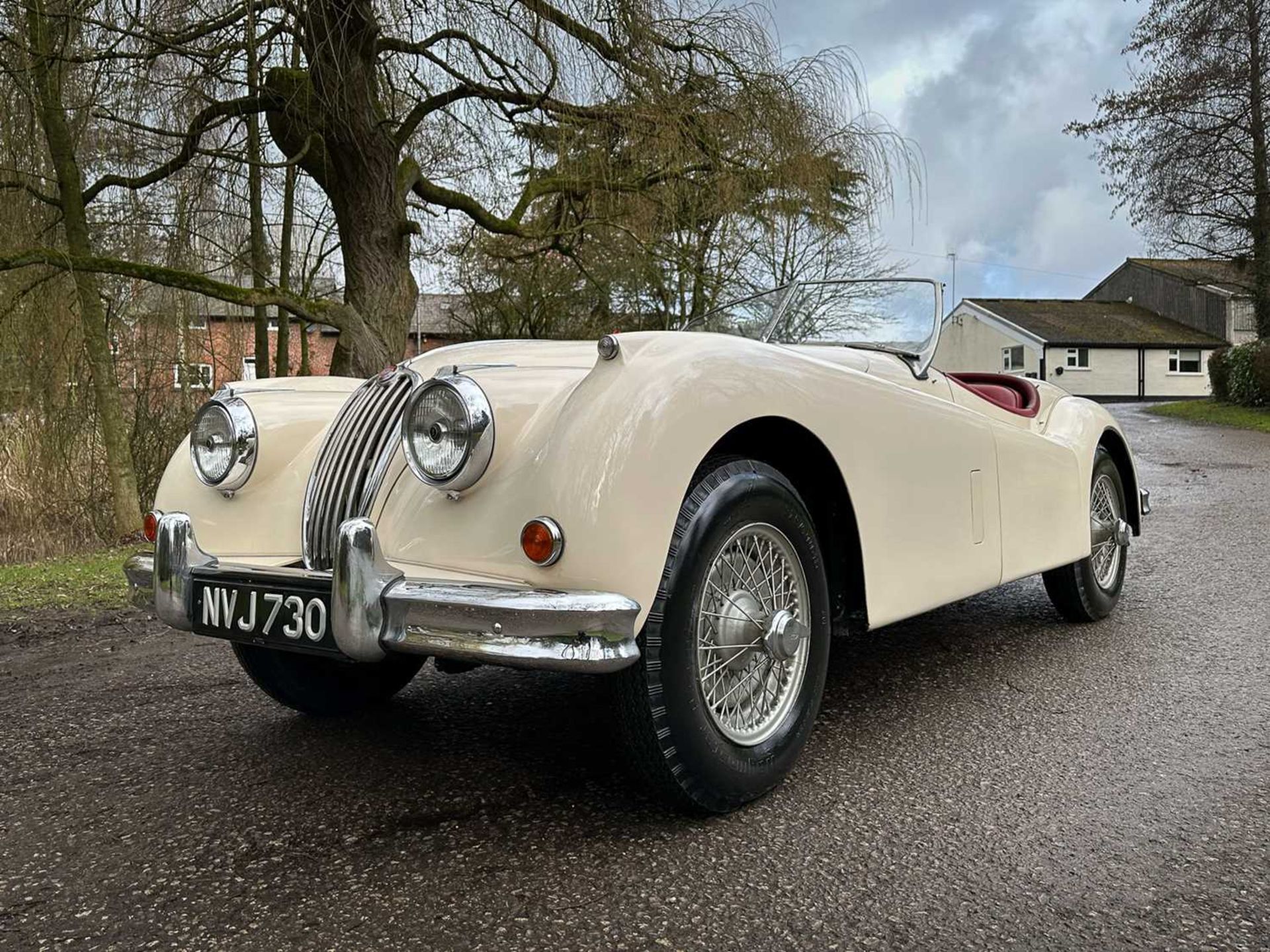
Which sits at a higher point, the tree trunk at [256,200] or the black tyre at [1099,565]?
the tree trunk at [256,200]

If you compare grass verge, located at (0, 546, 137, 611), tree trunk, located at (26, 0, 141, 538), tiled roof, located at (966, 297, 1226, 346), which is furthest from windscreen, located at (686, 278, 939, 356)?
tiled roof, located at (966, 297, 1226, 346)

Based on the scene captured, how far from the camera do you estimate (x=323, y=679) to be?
3342mm

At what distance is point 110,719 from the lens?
3.44 metres

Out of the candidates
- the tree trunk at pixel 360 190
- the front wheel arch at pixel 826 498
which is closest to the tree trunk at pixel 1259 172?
the tree trunk at pixel 360 190

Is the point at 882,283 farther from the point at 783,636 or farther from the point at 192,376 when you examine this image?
the point at 192,376

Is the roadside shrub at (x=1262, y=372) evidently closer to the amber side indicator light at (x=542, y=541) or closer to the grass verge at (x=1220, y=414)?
the grass verge at (x=1220, y=414)

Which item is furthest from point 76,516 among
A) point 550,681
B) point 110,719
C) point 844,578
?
point 844,578

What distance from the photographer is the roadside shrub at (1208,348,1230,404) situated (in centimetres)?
2331

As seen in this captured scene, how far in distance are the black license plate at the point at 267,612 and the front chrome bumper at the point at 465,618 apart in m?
0.04

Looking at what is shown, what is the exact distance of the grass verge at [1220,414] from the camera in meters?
19.3

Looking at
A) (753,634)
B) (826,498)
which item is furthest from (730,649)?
(826,498)

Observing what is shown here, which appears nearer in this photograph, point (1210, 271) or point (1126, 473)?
point (1126, 473)

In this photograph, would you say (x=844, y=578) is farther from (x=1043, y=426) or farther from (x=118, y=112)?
(x=118, y=112)

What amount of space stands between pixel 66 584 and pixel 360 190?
174 inches
